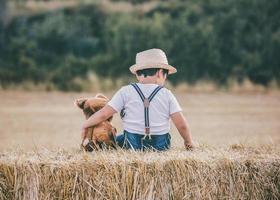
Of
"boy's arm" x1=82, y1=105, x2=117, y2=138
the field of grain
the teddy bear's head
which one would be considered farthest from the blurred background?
the field of grain

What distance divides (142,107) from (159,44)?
21.9 meters

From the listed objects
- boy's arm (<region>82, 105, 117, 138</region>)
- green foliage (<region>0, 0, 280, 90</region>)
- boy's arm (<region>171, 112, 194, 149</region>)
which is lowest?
boy's arm (<region>171, 112, 194, 149</region>)

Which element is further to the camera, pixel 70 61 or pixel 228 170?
pixel 70 61

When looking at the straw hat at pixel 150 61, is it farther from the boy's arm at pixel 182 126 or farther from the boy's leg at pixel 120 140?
the boy's leg at pixel 120 140

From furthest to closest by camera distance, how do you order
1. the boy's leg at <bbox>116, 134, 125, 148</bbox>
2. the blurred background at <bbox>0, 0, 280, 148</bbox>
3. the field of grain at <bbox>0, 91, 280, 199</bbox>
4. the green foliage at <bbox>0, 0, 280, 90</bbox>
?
the green foliage at <bbox>0, 0, 280, 90</bbox>
the blurred background at <bbox>0, 0, 280, 148</bbox>
the boy's leg at <bbox>116, 134, 125, 148</bbox>
the field of grain at <bbox>0, 91, 280, 199</bbox>

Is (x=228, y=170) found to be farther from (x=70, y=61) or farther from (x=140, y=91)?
(x=70, y=61)

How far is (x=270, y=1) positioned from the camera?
29.5m

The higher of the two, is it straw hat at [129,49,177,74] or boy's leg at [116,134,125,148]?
straw hat at [129,49,177,74]

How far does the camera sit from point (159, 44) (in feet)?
90.0

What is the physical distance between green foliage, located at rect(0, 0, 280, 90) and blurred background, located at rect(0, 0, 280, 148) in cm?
4

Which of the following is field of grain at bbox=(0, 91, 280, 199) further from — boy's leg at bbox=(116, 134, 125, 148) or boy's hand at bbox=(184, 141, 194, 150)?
boy's leg at bbox=(116, 134, 125, 148)

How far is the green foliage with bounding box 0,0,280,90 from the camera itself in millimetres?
26984

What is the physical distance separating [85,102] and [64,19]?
25.4m

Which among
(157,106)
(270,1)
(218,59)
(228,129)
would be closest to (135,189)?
(157,106)
